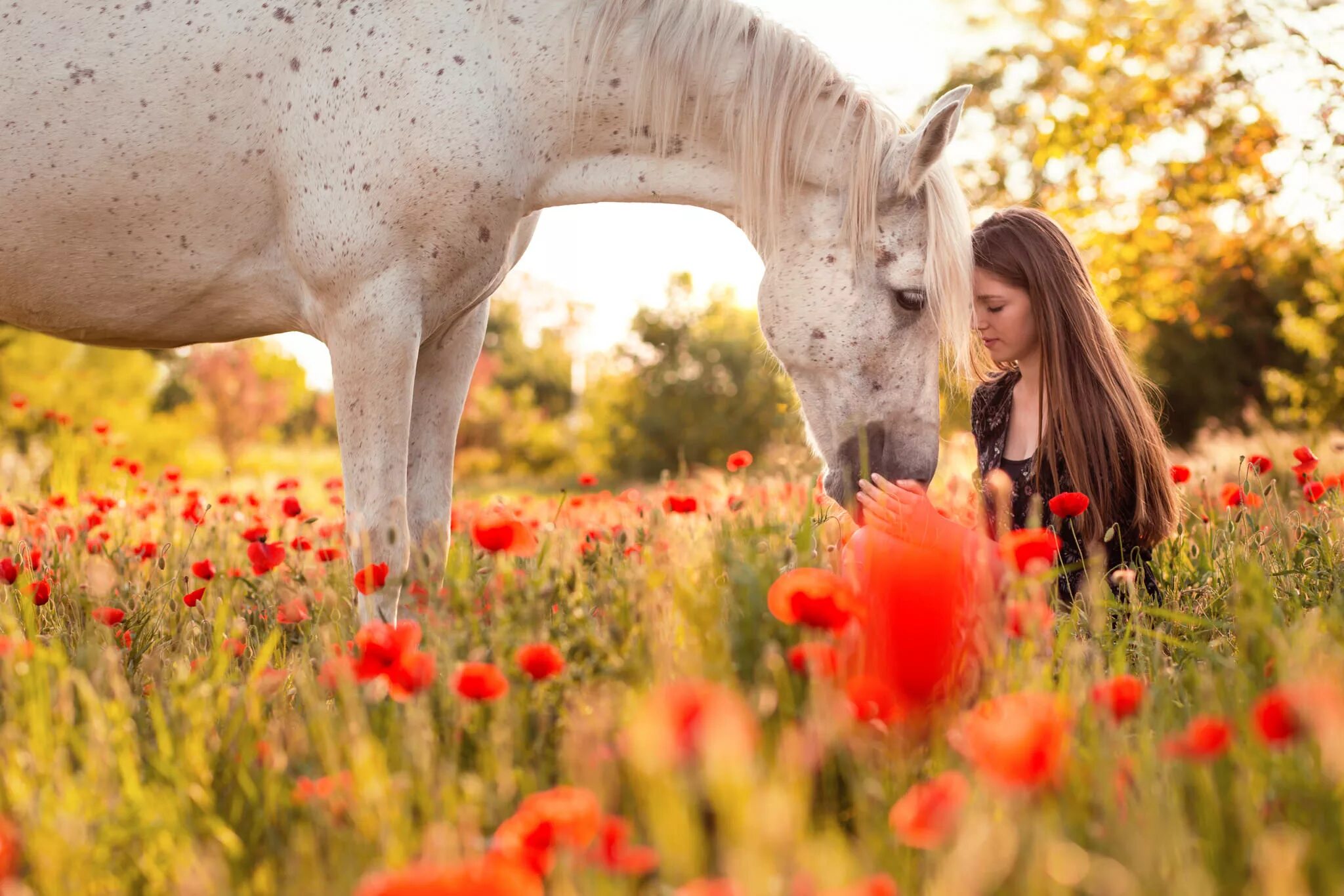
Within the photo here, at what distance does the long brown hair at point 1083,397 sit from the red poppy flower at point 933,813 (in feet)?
7.73

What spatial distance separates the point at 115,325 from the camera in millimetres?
3301

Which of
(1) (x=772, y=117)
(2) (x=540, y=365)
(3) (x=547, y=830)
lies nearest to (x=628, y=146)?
(1) (x=772, y=117)

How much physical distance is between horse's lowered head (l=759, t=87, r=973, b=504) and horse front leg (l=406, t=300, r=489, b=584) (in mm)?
1180

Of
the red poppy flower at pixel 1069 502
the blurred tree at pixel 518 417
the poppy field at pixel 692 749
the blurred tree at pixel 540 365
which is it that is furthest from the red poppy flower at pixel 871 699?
the blurred tree at pixel 540 365

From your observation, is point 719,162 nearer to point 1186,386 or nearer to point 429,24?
point 429,24

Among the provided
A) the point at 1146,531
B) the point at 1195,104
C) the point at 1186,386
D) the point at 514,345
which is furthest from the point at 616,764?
the point at 514,345

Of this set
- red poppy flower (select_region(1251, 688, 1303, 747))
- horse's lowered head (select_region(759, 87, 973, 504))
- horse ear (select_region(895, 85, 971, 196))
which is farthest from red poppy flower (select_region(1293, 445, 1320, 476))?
red poppy flower (select_region(1251, 688, 1303, 747))

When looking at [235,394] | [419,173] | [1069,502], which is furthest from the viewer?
[235,394]

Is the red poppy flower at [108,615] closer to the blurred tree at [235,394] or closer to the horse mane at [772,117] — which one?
the horse mane at [772,117]

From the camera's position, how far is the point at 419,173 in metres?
2.88

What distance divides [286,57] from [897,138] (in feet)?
6.34

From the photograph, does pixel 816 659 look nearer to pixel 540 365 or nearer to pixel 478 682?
pixel 478 682

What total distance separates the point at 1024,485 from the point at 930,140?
132 centimetres

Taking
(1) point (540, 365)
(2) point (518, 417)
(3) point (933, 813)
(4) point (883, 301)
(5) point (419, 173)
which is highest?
(5) point (419, 173)
